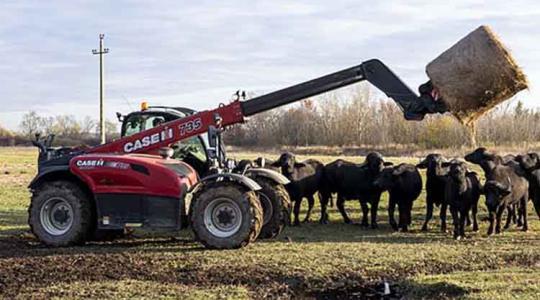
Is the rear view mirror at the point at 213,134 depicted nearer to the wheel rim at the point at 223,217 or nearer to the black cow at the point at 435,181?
the wheel rim at the point at 223,217

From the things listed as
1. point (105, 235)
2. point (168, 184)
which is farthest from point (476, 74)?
point (105, 235)

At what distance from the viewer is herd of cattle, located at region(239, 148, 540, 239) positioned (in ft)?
48.0

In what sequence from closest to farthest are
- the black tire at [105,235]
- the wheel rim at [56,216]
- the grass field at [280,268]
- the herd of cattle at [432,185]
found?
1. the grass field at [280,268]
2. the wheel rim at [56,216]
3. the black tire at [105,235]
4. the herd of cattle at [432,185]

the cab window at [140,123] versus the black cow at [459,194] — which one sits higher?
the cab window at [140,123]

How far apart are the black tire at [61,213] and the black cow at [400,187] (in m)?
6.56

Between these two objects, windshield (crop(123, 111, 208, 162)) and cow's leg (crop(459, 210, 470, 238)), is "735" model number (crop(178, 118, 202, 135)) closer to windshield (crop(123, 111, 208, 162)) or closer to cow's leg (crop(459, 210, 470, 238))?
windshield (crop(123, 111, 208, 162))

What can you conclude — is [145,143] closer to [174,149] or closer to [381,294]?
[174,149]

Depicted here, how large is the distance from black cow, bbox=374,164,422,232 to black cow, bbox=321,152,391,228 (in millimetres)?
337

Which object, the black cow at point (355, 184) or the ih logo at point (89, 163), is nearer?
the ih logo at point (89, 163)

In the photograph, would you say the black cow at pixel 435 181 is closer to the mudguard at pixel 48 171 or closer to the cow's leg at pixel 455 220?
the cow's leg at pixel 455 220

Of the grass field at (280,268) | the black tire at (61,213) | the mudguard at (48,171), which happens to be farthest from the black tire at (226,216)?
the mudguard at (48,171)

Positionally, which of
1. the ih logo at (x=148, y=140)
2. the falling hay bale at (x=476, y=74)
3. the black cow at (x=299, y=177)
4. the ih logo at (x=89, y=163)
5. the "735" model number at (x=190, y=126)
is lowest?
the black cow at (x=299, y=177)

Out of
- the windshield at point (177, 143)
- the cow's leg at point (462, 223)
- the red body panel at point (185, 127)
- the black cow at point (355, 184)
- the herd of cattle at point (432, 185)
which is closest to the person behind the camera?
the red body panel at point (185, 127)

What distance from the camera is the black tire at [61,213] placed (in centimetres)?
1202
